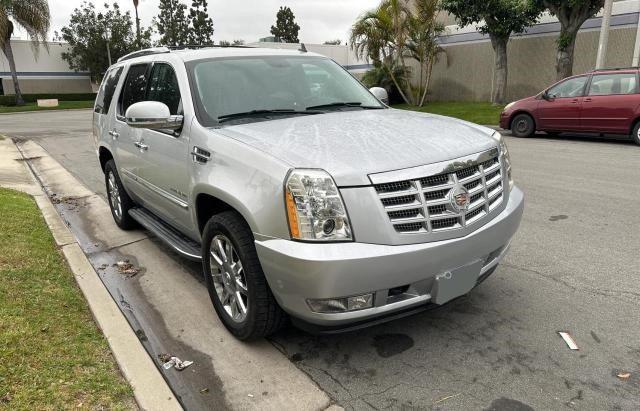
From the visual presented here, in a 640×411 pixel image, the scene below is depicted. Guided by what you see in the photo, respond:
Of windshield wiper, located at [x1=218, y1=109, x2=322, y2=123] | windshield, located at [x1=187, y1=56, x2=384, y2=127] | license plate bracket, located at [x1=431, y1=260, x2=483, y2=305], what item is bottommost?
license plate bracket, located at [x1=431, y1=260, x2=483, y2=305]

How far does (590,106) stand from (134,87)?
1038 centimetres

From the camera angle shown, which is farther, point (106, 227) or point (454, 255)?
point (106, 227)

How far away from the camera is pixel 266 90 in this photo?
3.98 metres

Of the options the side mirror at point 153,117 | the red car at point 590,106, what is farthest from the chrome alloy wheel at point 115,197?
the red car at point 590,106

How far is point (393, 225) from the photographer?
2668mm

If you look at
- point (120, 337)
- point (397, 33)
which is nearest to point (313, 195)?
point (120, 337)

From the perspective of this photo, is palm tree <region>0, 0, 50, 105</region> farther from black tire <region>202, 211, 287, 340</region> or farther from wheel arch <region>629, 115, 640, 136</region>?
black tire <region>202, 211, 287, 340</region>

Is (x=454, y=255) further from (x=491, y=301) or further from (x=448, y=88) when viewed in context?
(x=448, y=88)

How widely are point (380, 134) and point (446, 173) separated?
54cm

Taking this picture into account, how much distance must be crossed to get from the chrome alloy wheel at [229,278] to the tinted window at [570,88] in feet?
36.6

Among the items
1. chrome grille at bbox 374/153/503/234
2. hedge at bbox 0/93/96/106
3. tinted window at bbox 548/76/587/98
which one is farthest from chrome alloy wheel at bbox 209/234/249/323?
hedge at bbox 0/93/96/106

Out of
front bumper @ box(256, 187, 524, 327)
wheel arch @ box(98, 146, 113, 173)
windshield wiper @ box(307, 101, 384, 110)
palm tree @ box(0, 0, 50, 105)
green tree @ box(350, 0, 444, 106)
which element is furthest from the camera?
palm tree @ box(0, 0, 50, 105)

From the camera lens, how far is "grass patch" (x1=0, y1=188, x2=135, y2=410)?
2.64 m

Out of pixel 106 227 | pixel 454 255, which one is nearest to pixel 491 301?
pixel 454 255
